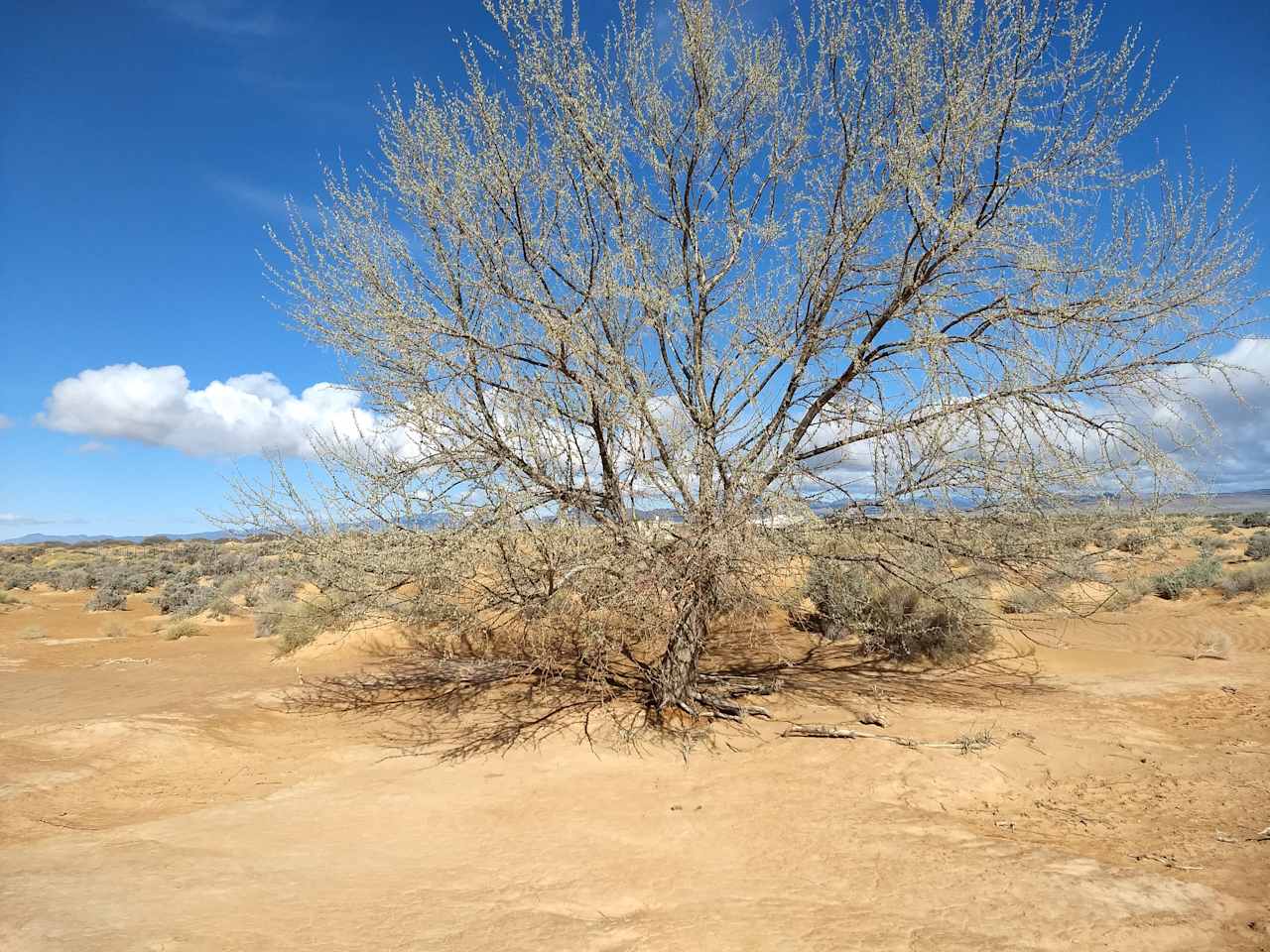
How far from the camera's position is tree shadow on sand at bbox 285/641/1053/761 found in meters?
7.65

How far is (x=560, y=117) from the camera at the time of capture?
715 cm

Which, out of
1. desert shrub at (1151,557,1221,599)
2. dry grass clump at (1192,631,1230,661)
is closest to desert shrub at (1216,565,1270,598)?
desert shrub at (1151,557,1221,599)

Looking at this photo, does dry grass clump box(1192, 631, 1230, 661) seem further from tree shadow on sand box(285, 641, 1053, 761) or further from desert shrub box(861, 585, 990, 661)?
desert shrub box(861, 585, 990, 661)

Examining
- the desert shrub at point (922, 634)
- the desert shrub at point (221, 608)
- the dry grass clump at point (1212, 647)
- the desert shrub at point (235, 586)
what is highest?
the desert shrub at point (235, 586)

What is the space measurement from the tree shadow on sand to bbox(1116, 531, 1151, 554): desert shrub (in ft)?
7.21

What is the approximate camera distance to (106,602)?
21.3 metres

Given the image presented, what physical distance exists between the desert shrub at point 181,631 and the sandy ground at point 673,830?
7129 millimetres

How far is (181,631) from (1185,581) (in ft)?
69.4

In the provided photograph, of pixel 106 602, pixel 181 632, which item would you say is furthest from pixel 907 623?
pixel 106 602

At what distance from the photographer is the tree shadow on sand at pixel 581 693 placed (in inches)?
301

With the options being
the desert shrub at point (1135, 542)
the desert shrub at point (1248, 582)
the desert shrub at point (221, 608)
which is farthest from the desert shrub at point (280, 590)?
the desert shrub at point (1248, 582)

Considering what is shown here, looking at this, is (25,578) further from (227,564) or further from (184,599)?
(184,599)

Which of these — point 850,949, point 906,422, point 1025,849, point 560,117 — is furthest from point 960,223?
point 850,949

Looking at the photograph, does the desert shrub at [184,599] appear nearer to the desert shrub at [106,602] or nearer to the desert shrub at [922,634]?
the desert shrub at [106,602]
